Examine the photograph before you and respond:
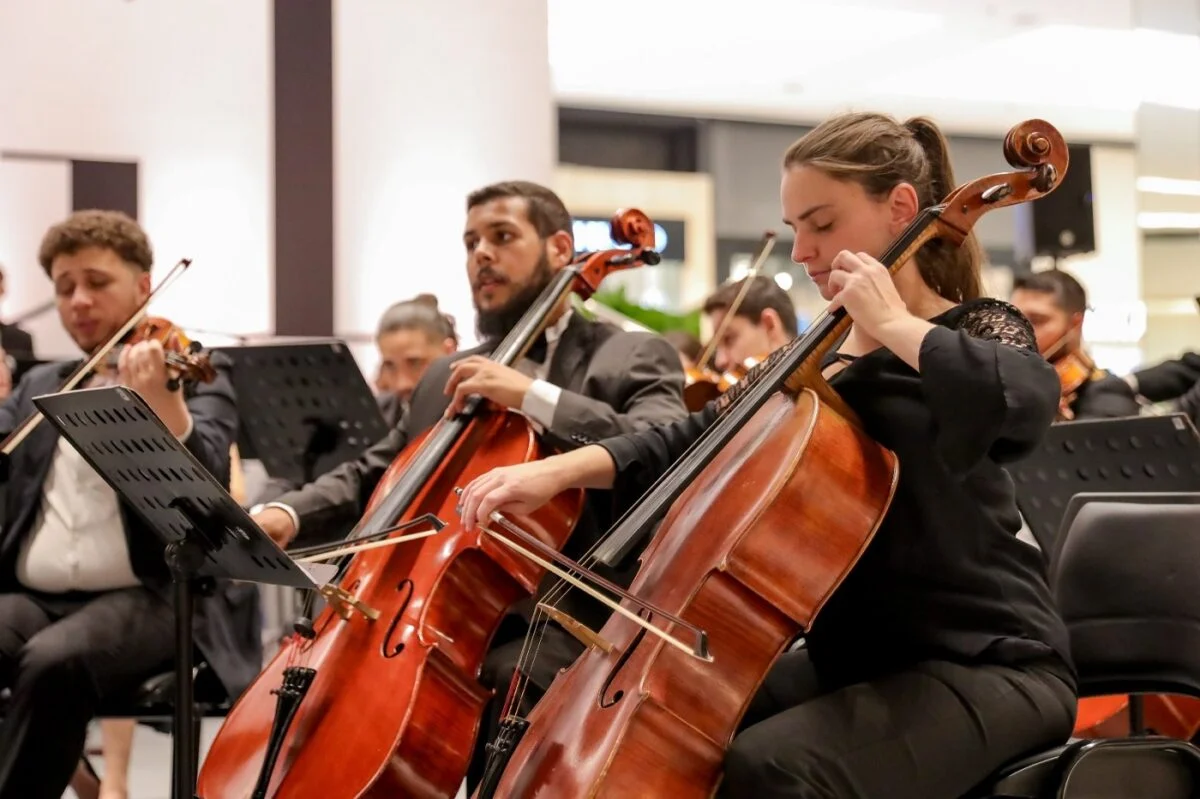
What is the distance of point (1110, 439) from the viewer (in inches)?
96.3

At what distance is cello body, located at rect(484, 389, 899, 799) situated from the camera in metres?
1.52

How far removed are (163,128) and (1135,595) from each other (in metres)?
3.91

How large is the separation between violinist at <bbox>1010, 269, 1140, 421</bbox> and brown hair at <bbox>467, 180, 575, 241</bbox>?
150 centimetres

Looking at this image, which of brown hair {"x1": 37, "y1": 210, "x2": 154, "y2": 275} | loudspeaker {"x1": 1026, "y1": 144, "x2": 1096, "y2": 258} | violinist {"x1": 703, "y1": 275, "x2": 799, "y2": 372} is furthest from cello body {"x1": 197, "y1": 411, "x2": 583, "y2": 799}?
loudspeaker {"x1": 1026, "y1": 144, "x2": 1096, "y2": 258}

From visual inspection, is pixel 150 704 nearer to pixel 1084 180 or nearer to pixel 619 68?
pixel 1084 180

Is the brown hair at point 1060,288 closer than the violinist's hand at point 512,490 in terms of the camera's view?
No

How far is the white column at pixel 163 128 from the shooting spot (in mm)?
4680

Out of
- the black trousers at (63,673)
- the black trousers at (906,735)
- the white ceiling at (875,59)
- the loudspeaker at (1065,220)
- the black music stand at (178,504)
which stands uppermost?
the white ceiling at (875,59)

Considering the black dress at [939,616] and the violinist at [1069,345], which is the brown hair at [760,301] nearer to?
the violinist at [1069,345]

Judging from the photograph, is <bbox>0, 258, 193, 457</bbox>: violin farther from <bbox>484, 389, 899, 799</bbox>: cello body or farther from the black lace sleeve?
the black lace sleeve

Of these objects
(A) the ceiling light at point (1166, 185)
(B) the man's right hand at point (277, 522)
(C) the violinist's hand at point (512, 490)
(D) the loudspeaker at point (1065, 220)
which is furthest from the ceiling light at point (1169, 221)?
(C) the violinist's hand at point (512, 490)

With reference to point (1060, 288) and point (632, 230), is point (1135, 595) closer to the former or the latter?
point (632, 230)

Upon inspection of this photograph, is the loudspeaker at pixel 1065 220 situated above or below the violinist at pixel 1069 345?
above

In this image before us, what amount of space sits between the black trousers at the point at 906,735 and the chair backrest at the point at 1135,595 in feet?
1.03
